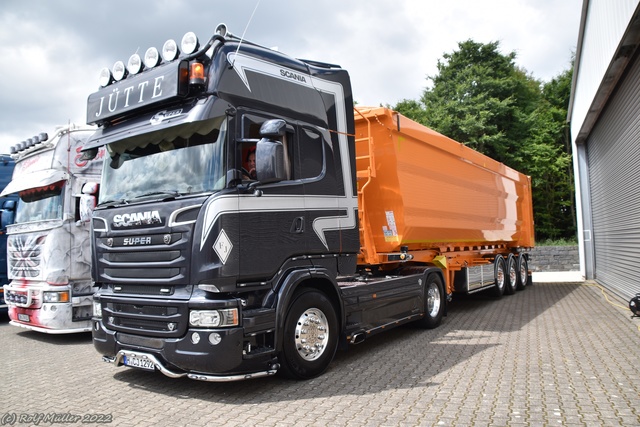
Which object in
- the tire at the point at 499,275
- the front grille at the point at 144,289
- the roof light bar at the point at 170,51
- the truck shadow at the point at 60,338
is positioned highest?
the roof light bar at the point at 170,51

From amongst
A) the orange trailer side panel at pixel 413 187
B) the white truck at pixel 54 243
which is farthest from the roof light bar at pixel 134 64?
the orange trailer side panel at pixel 413 187

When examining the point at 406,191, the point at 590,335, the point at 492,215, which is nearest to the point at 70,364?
the point at 406,191

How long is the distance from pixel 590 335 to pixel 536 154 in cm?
2193

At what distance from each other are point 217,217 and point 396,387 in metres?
2.41

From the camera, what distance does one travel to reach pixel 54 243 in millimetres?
7797

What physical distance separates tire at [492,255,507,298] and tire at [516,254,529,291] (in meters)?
1.67

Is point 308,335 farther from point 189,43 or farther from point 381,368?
point 189,43

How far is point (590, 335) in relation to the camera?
7.28m

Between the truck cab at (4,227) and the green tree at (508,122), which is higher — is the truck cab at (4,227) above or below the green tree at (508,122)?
below

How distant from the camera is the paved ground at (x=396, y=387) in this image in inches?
166

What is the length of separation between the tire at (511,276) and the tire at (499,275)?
0.34 m

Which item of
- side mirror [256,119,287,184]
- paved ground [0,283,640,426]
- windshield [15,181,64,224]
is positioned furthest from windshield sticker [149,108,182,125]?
windshield [15,181,64,224]

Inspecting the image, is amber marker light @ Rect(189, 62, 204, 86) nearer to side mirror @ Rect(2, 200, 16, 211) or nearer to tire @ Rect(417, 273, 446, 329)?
tire @ Rect(417, 273, 446, 329)

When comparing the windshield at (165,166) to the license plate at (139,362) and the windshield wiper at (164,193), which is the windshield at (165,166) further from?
the license plate at (139,362)
